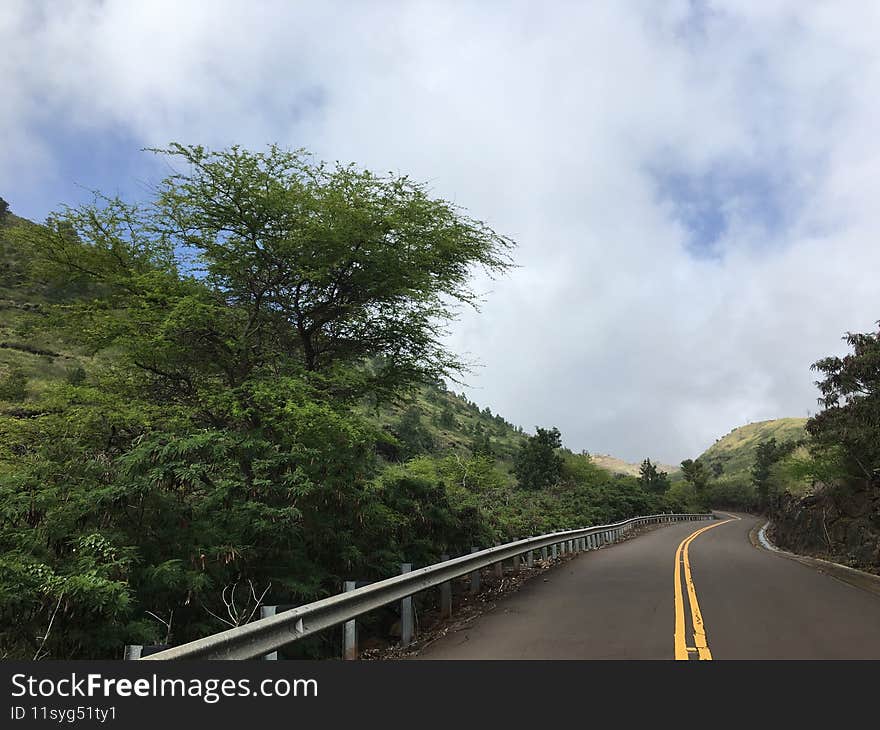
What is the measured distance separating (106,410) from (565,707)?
894 centimetres

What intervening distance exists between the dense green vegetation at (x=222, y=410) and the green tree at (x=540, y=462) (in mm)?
52810

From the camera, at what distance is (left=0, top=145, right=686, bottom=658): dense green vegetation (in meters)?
7.20

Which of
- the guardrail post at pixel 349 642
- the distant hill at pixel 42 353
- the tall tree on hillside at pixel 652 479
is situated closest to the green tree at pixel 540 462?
the distant hill at pixel 42 353

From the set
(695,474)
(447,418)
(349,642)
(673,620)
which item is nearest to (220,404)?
(349,642)

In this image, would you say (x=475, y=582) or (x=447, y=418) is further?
(x=447, y=418)

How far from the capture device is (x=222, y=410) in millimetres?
11102

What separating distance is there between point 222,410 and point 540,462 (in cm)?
6061

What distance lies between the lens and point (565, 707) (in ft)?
14.6

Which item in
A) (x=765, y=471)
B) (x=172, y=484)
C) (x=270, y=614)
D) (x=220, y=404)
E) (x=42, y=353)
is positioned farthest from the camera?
(x=765, y=471)

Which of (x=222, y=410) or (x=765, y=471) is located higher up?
(x=222, y=410)

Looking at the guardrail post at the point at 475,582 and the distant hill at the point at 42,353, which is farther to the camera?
the distant hill at the point at 42,353

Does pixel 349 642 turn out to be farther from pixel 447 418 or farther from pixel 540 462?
pixel 447 418

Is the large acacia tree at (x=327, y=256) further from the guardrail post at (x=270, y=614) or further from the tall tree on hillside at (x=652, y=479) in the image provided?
the tall tree on hillside at (x=652, y=479)

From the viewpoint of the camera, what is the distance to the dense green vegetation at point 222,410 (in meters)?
7.20
